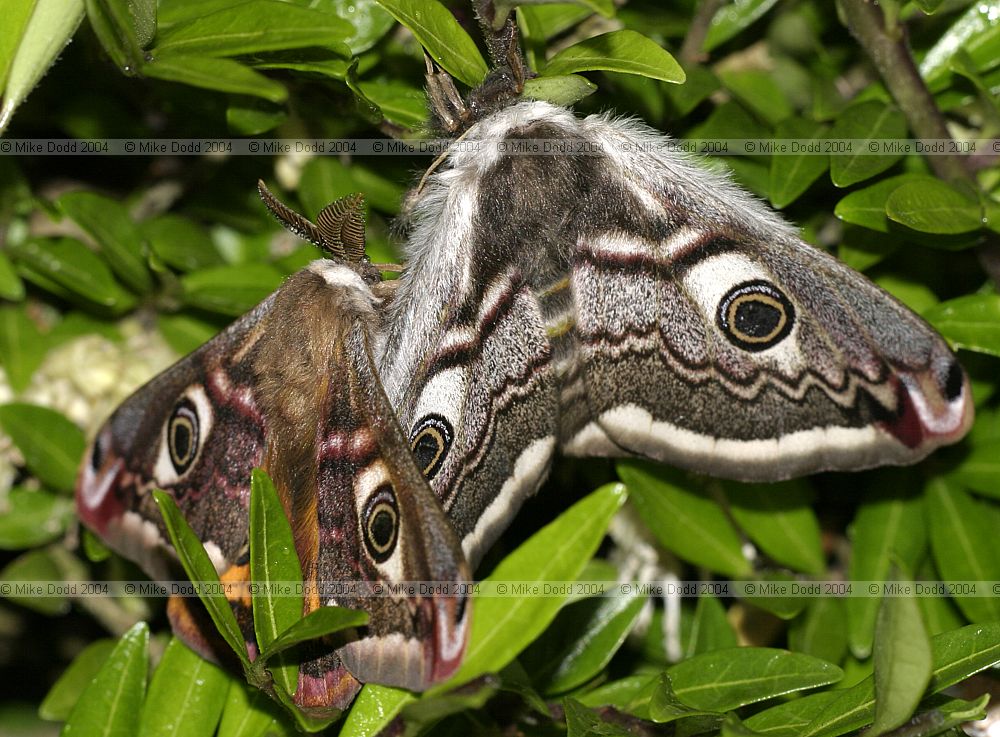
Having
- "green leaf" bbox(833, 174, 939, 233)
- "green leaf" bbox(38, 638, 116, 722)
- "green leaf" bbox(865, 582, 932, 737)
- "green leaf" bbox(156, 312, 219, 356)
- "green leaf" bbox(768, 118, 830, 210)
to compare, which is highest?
"green leaf" bbox(768, 118, 830, 210)

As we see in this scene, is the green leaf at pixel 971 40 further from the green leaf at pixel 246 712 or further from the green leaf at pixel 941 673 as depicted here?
the green leaf at pixel 246 712

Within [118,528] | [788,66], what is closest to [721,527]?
[788,66]

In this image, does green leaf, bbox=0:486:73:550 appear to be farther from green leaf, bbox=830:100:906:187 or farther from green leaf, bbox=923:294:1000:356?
green leaf, bbox=923:294:1000:356

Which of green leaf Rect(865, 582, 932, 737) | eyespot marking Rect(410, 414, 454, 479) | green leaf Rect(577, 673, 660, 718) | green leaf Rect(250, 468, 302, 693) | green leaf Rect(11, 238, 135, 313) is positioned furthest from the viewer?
green leaf Rect(11, 238, 135, 313)

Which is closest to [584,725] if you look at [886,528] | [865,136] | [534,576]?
[534,576]

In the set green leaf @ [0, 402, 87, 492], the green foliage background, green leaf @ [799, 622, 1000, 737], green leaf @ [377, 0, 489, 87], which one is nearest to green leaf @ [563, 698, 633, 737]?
the green foliage background

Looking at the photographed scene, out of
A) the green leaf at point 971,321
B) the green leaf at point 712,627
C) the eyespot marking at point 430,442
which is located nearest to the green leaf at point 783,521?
the green leaf at point 712,627

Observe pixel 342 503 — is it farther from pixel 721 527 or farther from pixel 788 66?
pixel 788 66
